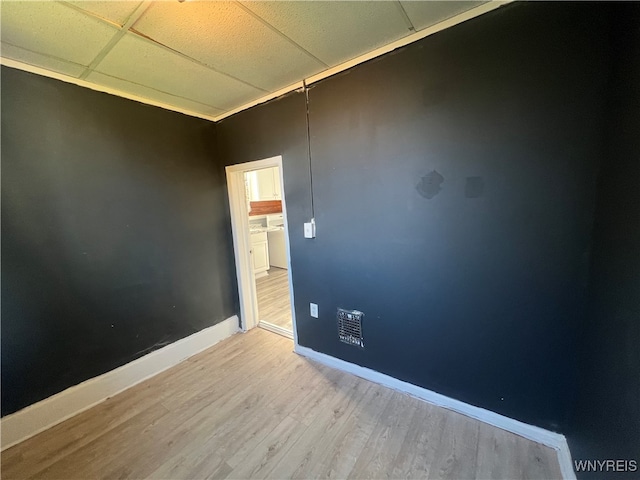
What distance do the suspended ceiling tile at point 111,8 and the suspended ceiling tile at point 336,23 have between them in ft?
1.71

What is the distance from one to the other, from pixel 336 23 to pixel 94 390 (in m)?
2.97

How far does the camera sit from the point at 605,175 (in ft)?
3.66

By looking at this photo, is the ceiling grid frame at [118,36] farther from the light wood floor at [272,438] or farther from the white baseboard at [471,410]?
the white baseboard at [471,410]

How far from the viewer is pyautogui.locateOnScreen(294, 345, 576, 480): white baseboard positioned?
1.39 meters

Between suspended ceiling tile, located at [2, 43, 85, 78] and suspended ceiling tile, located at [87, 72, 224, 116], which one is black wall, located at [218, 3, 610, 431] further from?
suspended ceiling tile, located at [2, 43, 85, 78]

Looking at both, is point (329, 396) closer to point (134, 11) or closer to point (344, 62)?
point (344, 62)

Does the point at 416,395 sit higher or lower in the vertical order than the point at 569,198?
lower

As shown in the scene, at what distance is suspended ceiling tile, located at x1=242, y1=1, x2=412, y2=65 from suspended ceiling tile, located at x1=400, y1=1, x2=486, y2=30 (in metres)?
0.05

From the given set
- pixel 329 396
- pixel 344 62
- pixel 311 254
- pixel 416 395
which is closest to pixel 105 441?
pixel 329 396

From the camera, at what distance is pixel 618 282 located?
3.22 ft

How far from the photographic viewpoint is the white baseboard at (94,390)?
5.42 ft

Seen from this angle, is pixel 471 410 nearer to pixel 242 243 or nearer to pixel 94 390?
pixel 242 243

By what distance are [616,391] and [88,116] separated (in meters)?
3.28

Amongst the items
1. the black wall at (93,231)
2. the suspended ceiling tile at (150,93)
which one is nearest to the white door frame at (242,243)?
the black wall at (93,231)
